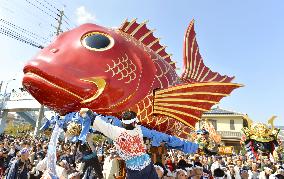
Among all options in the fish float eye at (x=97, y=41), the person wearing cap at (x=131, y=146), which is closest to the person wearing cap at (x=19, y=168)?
the fish float eye at (x=97, y=41)

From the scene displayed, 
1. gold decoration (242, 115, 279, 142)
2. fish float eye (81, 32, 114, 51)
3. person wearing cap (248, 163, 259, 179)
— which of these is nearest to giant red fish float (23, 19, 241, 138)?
fish float eye (81, 32, 114, 51)

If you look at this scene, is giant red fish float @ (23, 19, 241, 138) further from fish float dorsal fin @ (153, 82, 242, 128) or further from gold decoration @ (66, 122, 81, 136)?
gold decoration @ (66, 122, 81, 136)

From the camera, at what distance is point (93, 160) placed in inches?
231

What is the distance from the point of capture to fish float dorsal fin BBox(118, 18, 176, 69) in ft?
20.2

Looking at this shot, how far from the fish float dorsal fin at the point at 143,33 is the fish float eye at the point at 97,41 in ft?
3.63

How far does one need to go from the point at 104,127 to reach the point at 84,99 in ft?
4.70

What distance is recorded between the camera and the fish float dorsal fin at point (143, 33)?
20.2ft

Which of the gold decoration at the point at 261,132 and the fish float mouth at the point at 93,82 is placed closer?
the fish float mouth at the point at 93,82

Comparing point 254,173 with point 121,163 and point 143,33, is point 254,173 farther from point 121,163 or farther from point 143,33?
point 143,33

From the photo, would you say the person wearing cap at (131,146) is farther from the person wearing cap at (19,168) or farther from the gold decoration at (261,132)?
the gold decoration at (261,132)

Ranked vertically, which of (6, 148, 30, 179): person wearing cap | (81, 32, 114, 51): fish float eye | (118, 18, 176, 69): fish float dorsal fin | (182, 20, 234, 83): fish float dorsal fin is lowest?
(6, 148, 30, 179): person wearing cap

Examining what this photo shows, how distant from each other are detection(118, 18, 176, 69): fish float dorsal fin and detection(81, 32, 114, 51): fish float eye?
3.63 ft

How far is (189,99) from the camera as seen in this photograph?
5258 mm

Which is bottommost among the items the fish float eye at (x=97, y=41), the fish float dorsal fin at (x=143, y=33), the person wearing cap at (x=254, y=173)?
the person wearing cap at (x=254, y=173)
